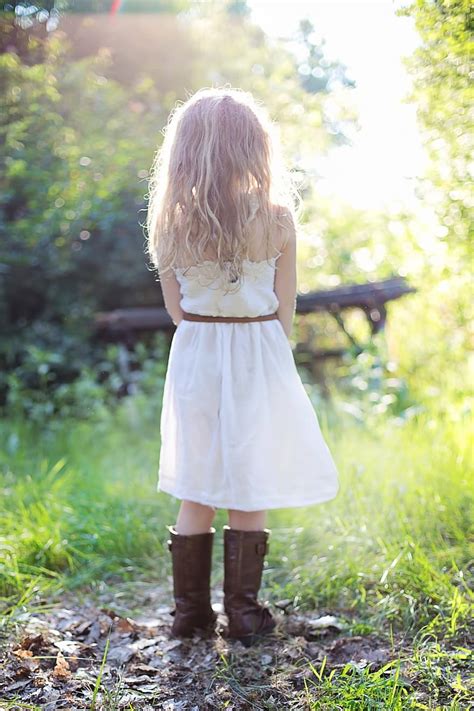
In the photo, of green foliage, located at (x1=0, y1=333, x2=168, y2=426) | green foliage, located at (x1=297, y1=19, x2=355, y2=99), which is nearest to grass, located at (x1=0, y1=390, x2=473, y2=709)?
green foliage, located at (x1=0, y1=333, x2=168, y2=426)

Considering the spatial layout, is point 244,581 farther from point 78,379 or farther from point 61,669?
point 78,379

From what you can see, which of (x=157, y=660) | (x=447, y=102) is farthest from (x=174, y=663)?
(x=447, y=102)

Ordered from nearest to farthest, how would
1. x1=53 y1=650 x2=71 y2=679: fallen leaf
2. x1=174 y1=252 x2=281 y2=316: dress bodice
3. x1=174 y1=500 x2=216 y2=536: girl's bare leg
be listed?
x1=53 y1=650 x2=71 y2=679: fallen leaf, x1=174 y1=252 x2=281 y2=316: dress bodice, x1=174 y1=500 x2=216 y2=536: girl's bare leg

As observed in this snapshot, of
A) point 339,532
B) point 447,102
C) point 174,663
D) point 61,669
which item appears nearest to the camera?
point 61,669

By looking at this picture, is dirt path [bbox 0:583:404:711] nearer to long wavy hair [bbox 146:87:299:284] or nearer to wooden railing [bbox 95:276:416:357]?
long wavy hair [bbox 146:87:299:284]

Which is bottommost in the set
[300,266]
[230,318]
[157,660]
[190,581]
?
[157,660]

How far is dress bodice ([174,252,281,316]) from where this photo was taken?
2.35 m

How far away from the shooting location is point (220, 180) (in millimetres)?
2256

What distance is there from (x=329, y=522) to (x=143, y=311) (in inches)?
137

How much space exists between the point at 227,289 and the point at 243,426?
0.43m

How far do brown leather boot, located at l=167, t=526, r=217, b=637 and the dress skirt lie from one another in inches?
7.2

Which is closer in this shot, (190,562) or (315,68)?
(190,562)

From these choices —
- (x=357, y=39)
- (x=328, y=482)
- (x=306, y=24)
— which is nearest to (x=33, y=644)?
(x=328, y=482)

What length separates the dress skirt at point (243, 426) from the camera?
7.61 ft
